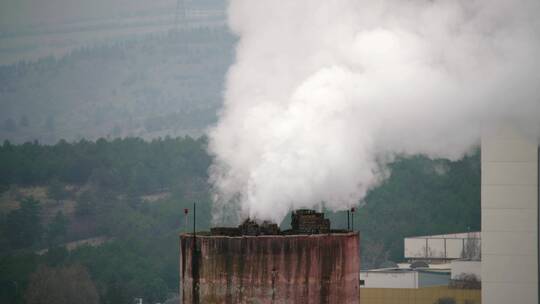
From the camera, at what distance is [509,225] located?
77312 mm

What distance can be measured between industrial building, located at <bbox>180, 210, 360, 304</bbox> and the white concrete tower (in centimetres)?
2743

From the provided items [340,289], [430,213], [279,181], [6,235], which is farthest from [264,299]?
[430,213]

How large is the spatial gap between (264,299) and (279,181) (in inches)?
220

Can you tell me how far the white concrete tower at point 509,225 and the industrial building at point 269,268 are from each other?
2743cm

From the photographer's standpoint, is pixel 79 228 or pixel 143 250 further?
pixel 79 228

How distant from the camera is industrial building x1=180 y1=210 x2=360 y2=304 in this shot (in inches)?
1895

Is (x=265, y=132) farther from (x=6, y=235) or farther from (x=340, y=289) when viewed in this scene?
(x=6, y=235)

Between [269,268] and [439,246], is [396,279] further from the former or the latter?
[269,268]

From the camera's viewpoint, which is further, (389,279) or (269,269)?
(389,279)

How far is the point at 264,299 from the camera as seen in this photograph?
158 ft

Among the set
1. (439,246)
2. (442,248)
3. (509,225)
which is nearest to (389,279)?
(509,225)

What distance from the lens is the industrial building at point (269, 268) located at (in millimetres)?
48125

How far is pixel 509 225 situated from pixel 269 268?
101 ft

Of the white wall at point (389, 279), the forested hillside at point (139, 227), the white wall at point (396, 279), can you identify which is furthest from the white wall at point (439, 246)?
the forested hillside at point (139, 227)
